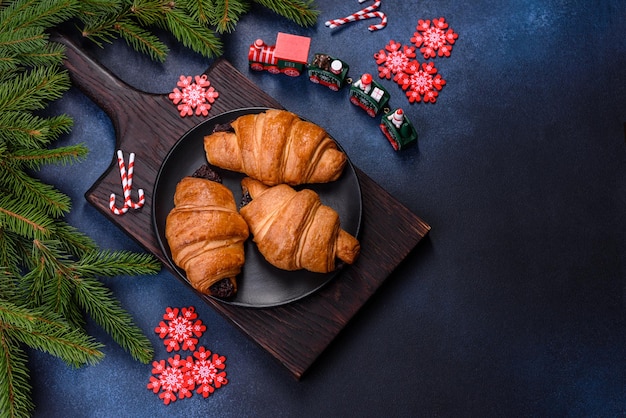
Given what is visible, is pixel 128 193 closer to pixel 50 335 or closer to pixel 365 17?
pixel 50 335

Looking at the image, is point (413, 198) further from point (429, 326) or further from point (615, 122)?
point (615, 122)

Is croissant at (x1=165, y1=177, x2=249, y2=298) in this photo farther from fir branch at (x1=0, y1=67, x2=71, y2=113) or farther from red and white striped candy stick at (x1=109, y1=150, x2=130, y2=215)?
fir branch at (x1=0, y1=67, x2=71, y2=113)

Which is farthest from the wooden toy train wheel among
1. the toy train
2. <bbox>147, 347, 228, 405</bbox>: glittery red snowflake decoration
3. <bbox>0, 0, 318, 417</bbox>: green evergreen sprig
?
<bbox>147, 347, 228, 405</bbox>: glittery red snowflake decoration

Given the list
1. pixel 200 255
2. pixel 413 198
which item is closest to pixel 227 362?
pixel 200 255

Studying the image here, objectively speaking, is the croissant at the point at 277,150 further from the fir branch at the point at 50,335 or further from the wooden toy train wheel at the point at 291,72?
the fir branch at the point at 50,335

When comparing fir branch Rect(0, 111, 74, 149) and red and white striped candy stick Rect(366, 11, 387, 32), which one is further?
red and white striped candy stick Rect(366, 11, 387, 32)

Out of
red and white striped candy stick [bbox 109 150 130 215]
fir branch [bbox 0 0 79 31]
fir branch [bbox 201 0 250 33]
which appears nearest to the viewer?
fir branch [bbox 0 0 79 31]
